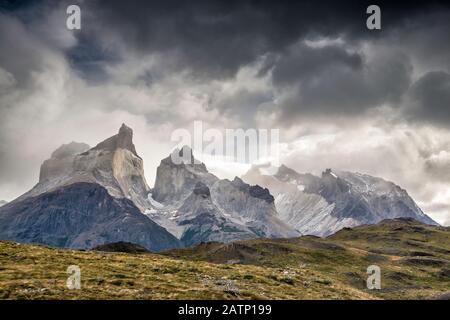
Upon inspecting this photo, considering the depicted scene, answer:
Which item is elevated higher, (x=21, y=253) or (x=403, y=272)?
(x=21, y=253)

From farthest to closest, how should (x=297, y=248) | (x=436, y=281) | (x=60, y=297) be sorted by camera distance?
(x=297, y=248) < (x=436, y=281) < (x=60, y=297)

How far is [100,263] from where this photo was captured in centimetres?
6162

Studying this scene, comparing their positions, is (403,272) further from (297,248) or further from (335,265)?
(297,248)
